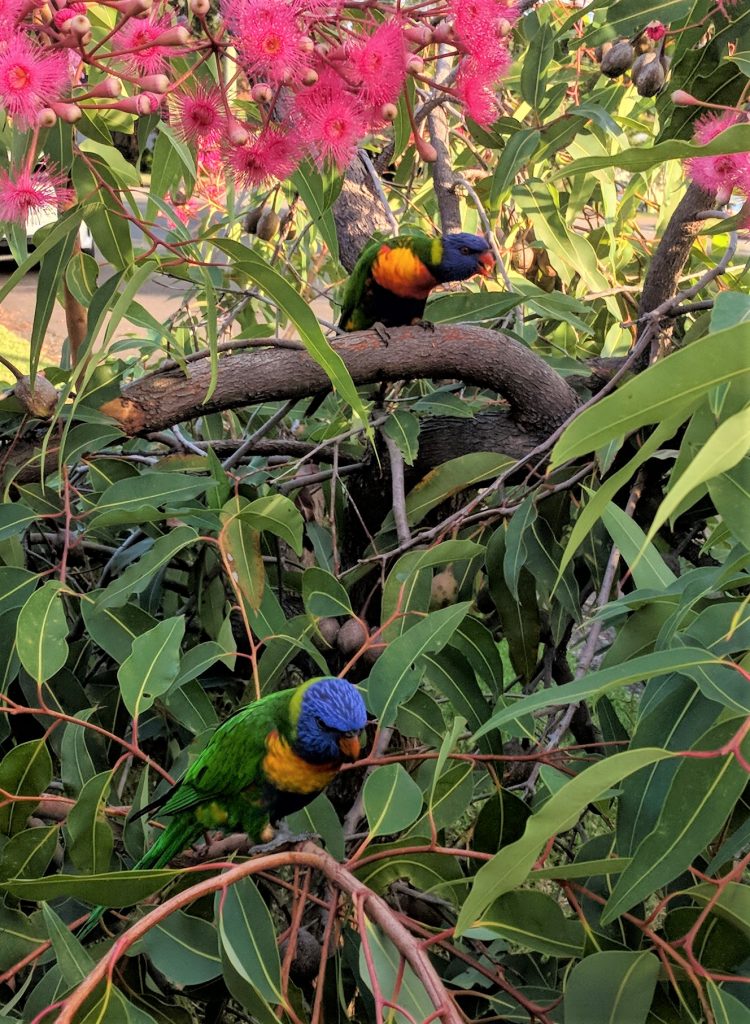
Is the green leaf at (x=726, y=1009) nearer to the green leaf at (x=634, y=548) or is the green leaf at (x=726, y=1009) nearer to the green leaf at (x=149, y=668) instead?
the green leaf at (x=634, y=548)

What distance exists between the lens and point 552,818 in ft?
1.81

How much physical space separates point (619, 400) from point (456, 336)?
0.86m

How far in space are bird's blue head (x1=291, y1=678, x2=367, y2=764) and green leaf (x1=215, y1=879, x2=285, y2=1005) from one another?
229mm

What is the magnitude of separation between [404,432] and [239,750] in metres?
0.52

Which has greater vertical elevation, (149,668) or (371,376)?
(371,376)

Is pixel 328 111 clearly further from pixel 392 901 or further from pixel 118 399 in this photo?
pixel 392 901

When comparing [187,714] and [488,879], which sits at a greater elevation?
[488,879]

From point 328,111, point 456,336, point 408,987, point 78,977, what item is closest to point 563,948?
point 408,987

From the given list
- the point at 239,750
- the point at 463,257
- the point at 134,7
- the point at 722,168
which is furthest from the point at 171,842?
the point at 463,257

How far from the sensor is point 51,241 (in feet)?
3.39

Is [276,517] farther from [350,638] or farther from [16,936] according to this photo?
[16,936]

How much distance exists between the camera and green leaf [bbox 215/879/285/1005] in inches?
26.3

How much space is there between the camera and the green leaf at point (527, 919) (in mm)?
691

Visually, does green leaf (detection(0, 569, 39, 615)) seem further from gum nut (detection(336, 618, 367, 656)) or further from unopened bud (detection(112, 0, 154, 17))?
unopened bud (detection(112, 0, 154, 17))
